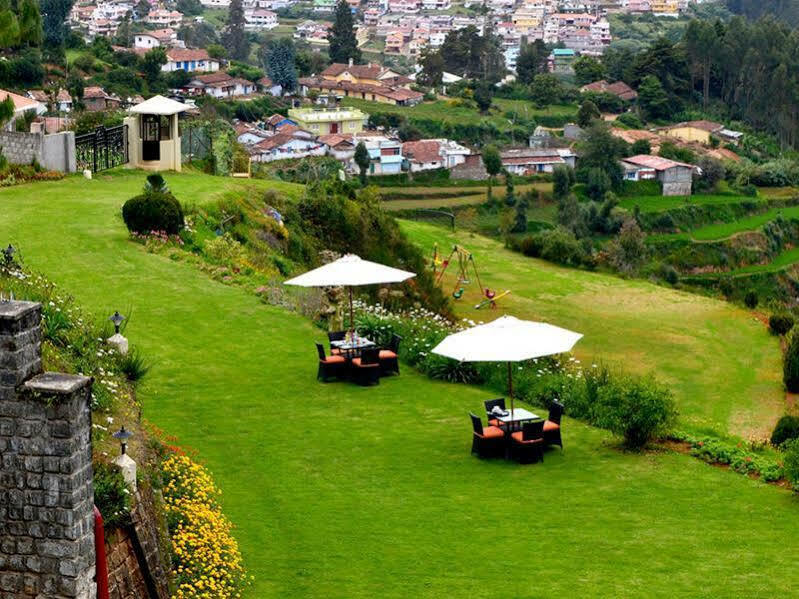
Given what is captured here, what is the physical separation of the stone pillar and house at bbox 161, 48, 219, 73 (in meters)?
119

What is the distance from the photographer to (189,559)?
479 inches

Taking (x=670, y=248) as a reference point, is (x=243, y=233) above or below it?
above

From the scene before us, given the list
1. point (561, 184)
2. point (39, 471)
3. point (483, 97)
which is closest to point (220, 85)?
point (483, 97)

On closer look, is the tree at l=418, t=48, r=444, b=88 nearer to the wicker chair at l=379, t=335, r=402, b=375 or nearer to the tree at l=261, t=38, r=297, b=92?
the tree at l=261, t=38, r=297, b=92

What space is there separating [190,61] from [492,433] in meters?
115

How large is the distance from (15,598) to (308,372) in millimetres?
10737

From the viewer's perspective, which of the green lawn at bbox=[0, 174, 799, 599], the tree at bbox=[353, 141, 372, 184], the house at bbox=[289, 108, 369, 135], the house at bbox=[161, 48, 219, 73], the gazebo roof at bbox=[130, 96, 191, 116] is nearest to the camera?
the green lawn at bbox=[0, 174, 799, 599]

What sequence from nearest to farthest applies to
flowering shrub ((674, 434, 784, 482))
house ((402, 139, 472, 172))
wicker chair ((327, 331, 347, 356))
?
1. flowering shrub ((674, 434, 784, 482))
2. wicker chair ((327, 331, 347, 356))
3. house ((402, 139, 472, 172))

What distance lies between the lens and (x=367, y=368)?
19203mm

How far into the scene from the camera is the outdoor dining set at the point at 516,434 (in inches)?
638

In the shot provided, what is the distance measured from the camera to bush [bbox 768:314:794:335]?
32.2 meters

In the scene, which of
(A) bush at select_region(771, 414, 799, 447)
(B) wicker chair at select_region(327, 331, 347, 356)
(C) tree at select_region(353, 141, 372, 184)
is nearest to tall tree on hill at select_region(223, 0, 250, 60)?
(C) tree at select_region(353, 141, 372, 184)

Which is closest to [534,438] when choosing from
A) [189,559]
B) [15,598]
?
[189,559]

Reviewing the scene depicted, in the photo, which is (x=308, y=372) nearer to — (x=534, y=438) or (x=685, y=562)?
(x=534, y=438)
